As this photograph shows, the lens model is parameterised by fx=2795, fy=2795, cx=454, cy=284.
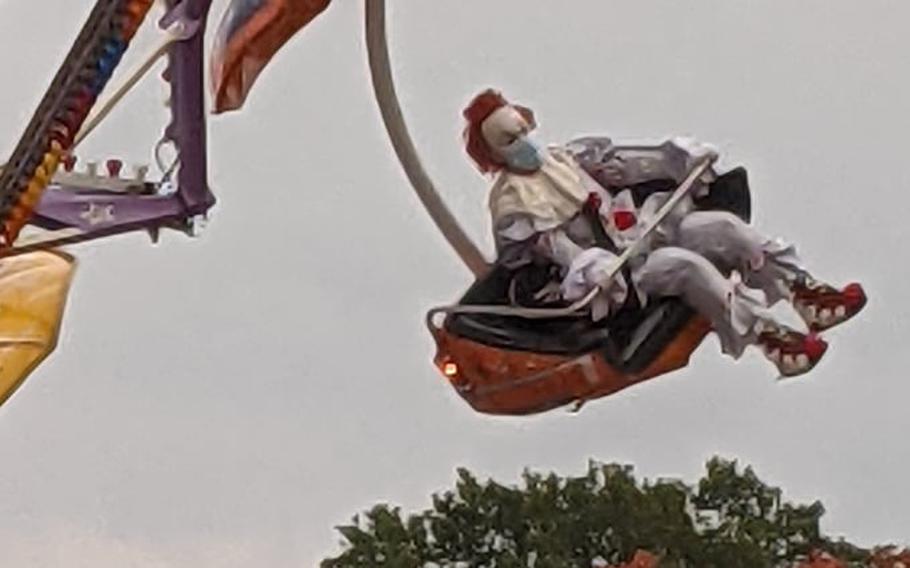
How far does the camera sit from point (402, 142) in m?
9.05

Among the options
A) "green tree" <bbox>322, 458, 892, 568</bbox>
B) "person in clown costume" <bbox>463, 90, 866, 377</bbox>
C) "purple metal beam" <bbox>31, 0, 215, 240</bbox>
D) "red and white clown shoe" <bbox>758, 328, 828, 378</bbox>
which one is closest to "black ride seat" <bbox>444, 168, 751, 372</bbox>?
"person in clown costume" <bbox>463, 90, 866, 377</bbox>

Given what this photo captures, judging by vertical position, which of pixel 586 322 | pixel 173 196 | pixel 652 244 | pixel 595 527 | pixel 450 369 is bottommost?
pixel 450 369

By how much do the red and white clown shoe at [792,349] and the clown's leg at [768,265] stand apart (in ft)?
0.31

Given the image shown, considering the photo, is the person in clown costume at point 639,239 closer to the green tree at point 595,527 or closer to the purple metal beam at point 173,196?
the purple metal beam at point 173,196

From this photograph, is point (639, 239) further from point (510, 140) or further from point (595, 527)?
point (595, 527)

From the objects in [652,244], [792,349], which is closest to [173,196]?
[652,244]

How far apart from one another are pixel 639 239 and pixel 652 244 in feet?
0.15

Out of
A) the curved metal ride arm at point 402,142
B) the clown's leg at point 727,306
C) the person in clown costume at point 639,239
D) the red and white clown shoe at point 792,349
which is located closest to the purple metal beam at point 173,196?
the curved metal ride arm at point 402,142

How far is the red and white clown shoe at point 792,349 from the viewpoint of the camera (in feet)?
27.6

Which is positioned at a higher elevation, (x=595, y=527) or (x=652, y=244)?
(x=595, y=527)

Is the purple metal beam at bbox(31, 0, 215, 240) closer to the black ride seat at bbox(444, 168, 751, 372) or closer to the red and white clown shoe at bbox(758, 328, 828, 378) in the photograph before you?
the black ride seat at bbox(444, 168, 751, 372)

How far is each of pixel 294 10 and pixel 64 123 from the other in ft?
2.76

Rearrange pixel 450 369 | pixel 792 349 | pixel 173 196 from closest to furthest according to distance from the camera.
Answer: pixel 792 349 → pixel 450 369 → pixel 173 196

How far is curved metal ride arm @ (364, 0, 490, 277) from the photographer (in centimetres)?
895
